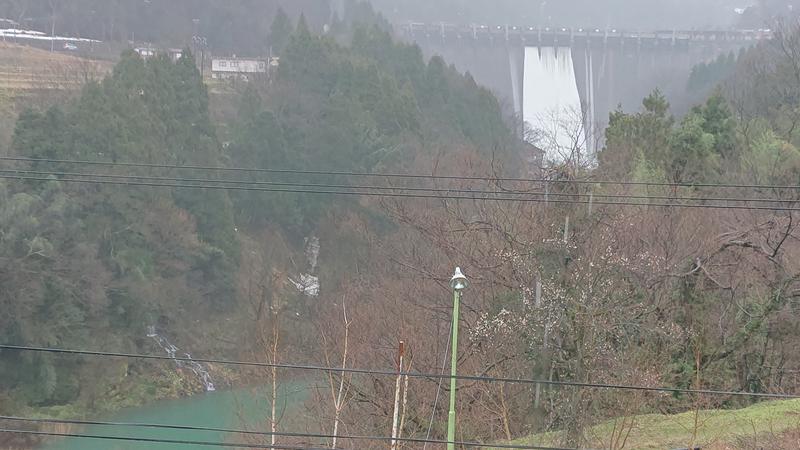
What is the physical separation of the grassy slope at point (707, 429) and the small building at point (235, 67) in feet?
132

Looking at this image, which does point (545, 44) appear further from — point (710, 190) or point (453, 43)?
point (710, 190)

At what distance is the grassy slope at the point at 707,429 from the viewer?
13758mm

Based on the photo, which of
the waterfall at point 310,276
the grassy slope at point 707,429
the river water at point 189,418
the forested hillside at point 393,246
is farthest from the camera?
the waterfall at point 310,276

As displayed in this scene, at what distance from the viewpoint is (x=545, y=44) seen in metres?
77.8

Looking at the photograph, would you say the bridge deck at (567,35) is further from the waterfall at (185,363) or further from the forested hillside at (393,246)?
the waterfall at (185,363)

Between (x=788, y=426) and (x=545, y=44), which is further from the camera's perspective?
(x=545, y=44)

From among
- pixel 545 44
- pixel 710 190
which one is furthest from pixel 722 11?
pixel 710 190

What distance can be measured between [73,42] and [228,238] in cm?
2570

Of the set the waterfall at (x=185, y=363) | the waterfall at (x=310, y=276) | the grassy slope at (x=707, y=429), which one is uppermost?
the grassy slope at (x=707, y=429)

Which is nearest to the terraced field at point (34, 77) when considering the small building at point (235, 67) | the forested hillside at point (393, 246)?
the forested hillside at point (393, 246)

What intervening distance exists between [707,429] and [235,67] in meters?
46.3

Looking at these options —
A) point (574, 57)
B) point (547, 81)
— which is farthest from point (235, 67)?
point (574, 57)

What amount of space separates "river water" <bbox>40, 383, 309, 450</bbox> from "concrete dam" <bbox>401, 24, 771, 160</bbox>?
43292 millimetres

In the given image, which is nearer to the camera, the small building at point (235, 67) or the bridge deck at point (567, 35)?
the small building at point (235, 67)
